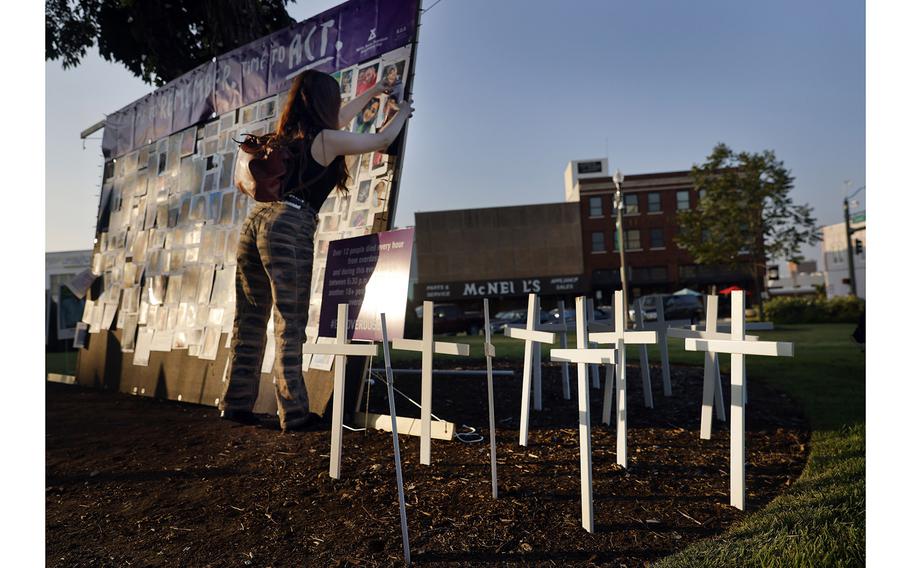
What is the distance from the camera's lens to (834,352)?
1394 cm

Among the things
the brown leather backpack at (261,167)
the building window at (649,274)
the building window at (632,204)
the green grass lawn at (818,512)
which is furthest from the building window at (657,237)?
the brown leather backpack at (261,167)

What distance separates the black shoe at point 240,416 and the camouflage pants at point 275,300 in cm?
7

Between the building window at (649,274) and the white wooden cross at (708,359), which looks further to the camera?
the building window at (649,274)

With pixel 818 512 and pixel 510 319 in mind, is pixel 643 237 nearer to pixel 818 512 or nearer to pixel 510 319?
pixel 510 319

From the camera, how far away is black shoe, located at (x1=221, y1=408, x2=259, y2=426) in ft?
25.3

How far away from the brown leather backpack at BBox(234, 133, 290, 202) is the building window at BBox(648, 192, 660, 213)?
43270 mm

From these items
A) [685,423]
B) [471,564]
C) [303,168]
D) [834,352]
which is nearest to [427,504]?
[471,564]

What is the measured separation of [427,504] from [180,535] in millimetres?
1660

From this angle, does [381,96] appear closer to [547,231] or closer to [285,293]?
[285,293]

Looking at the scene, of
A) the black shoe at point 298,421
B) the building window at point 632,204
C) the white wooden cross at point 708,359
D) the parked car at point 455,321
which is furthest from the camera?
the building window at point 632,204

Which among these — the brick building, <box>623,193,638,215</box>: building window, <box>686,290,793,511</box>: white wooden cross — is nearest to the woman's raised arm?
<box>686,290,793,511</box>: white wooden cross

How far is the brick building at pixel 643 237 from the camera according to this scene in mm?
46875

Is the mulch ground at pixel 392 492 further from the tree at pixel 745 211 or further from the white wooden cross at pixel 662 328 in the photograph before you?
the tree at pixel 745 211

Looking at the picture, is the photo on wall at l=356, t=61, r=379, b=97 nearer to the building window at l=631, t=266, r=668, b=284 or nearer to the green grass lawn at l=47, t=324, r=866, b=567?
the green grass lawn at l=47, t=324, r=866, b=567
